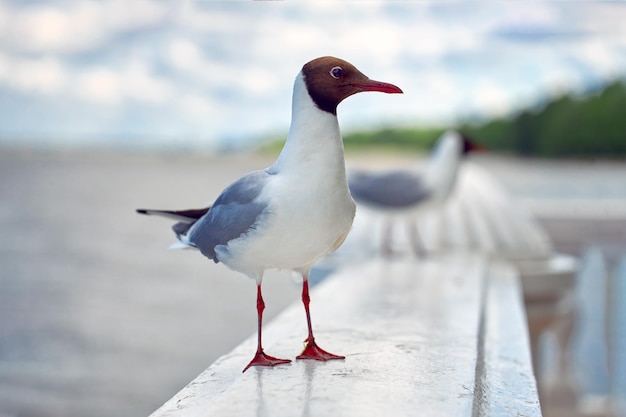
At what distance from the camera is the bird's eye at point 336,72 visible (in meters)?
0.88

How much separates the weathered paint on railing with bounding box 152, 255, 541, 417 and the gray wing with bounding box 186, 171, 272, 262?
0.16m

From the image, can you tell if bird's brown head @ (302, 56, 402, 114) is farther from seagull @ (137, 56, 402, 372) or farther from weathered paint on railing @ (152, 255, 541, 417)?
weathered paint on railing @ (152, 255, 541, 417)

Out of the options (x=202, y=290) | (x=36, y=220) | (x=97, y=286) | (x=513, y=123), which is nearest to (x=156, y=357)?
(x=202, y=290)

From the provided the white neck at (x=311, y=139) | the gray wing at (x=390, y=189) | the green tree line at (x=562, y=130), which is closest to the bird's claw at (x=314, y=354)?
the white neck at (x=311, y=139)

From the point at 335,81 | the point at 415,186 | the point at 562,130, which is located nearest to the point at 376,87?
the point at 335,81

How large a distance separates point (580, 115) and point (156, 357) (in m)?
5.10

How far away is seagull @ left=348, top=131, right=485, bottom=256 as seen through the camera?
2133mm

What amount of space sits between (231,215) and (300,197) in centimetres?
9

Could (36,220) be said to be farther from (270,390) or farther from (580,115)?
(270,390)

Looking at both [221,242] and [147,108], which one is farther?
[147,108]

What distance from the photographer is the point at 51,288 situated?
1202 cm

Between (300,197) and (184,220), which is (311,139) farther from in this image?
(184,220)

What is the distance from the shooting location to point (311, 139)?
0.90m

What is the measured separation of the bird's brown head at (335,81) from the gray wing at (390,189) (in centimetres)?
126
